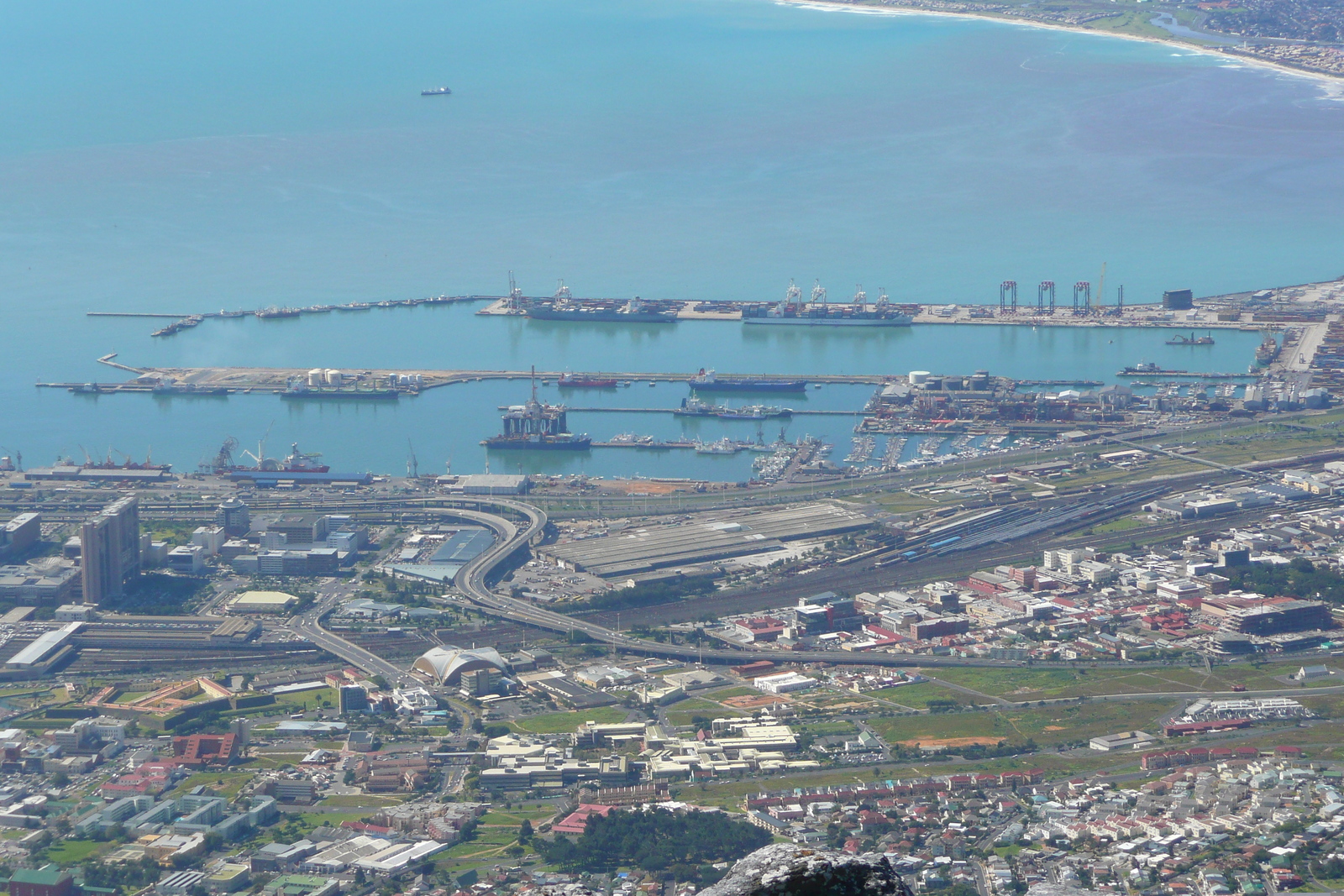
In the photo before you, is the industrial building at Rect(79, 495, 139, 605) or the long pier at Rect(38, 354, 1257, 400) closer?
the industrial building at Rect(79, 495, 139, 605)

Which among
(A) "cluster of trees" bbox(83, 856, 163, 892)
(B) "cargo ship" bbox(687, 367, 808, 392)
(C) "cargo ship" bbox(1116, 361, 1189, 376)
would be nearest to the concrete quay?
(B) "cargo ship" bbox(687, 367, 808, 392)

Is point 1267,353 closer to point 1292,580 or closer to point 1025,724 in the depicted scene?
point 1292,580

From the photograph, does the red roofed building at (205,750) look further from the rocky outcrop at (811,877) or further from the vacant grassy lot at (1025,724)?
the rocky outcrop at (811,877)

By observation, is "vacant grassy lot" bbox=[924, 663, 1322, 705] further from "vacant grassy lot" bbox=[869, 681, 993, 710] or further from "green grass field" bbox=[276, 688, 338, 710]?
"green grass field" bbox=[276, 688, 338, 710]

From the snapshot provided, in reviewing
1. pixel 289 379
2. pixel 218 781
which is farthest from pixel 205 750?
pixel 289 379

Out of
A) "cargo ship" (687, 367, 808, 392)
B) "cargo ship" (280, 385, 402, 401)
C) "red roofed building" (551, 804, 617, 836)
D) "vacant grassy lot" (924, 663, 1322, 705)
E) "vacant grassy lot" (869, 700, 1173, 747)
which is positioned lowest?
"red roofed building" (551, 804, 617, 836)

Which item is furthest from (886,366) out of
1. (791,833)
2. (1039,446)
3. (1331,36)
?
(1331,36)
